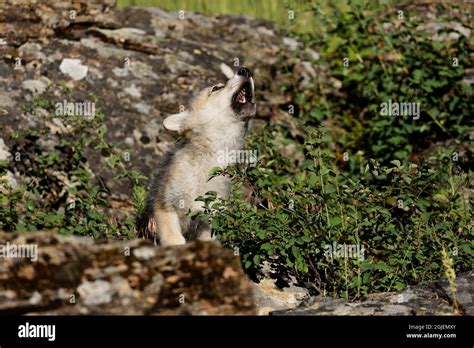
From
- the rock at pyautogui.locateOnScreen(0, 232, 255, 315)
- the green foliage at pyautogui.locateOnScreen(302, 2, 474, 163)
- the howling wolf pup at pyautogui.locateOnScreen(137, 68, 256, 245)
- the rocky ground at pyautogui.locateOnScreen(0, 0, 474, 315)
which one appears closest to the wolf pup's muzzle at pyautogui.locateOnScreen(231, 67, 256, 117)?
the howling wolf pup at pyautogui.locateOnScreen(137, 68, 256, 245)

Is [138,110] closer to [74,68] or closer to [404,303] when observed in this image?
[74,68]

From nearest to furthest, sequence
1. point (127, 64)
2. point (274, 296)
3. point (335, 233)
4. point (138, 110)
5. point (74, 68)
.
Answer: point (274, 296) → point (335, 233) → point (138, 110) → point (74, 68) → point (127, 64)

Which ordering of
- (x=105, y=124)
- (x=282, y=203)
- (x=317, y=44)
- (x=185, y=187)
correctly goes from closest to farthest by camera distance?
(x=282, y=203) < (x=185, y=187) < (x=105, y=124) < (x=317, y=44)

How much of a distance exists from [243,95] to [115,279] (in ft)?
11.6

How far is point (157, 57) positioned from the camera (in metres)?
10.3

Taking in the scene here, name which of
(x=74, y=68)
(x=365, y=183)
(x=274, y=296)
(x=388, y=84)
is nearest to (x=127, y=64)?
(x=74, y=68)

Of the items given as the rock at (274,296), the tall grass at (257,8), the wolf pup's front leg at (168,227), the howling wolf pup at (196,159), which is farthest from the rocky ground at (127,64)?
the rock at (274,296)

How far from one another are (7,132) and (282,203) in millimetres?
3382

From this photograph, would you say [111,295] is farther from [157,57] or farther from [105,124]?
[157,57]

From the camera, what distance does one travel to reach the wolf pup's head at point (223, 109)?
785 centimetres

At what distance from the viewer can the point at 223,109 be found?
7.89m

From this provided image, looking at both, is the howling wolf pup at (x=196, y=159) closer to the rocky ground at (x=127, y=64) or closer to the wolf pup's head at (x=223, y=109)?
the wolf pup's head at (x=223, y=109)

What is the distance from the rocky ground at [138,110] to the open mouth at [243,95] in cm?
150
